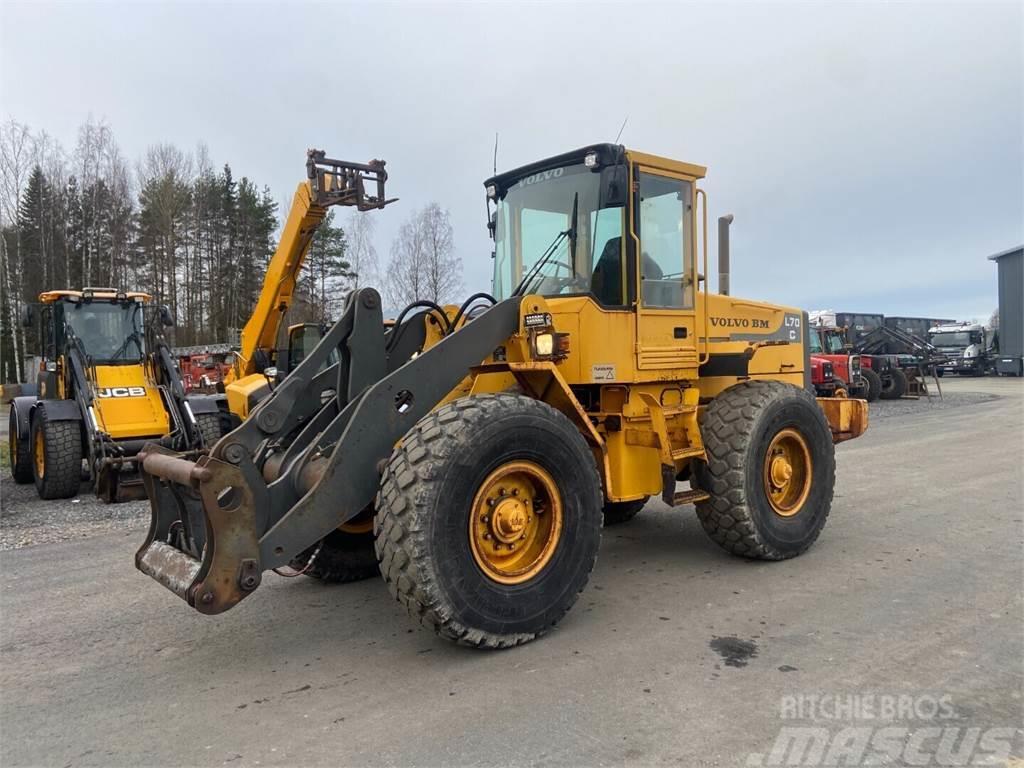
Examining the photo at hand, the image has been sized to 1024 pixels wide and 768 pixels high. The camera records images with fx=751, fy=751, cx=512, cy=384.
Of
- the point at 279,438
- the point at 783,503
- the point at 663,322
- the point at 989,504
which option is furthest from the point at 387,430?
the point at 989,504

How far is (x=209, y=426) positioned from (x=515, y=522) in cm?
770

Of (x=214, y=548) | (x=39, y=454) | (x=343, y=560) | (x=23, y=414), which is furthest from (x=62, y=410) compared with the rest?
(x=214, y=548)

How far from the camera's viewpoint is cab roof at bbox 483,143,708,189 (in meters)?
4.95

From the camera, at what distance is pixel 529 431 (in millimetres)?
4102

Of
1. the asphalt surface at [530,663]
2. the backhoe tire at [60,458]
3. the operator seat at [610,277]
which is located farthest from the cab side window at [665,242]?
the backhoe tire at [60,458]

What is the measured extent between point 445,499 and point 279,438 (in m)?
1.23

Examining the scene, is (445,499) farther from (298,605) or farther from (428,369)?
(298,605)

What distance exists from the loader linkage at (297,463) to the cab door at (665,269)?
3.37 ft

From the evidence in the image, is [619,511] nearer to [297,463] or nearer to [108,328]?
[297,463]

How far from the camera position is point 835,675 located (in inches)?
144

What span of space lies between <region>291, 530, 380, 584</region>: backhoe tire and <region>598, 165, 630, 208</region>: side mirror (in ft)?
9.00

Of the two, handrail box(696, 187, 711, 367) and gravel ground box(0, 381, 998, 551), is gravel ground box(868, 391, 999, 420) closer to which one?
handrail box(696, 187, 711, 367)

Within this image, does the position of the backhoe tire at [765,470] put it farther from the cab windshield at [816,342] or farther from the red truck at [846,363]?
the cab windshield at [816,342]

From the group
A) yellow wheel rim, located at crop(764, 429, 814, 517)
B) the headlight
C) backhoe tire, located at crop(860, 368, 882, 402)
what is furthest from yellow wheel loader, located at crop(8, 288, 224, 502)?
backhoe tire, located at crop(860, 368, 882, 402)
